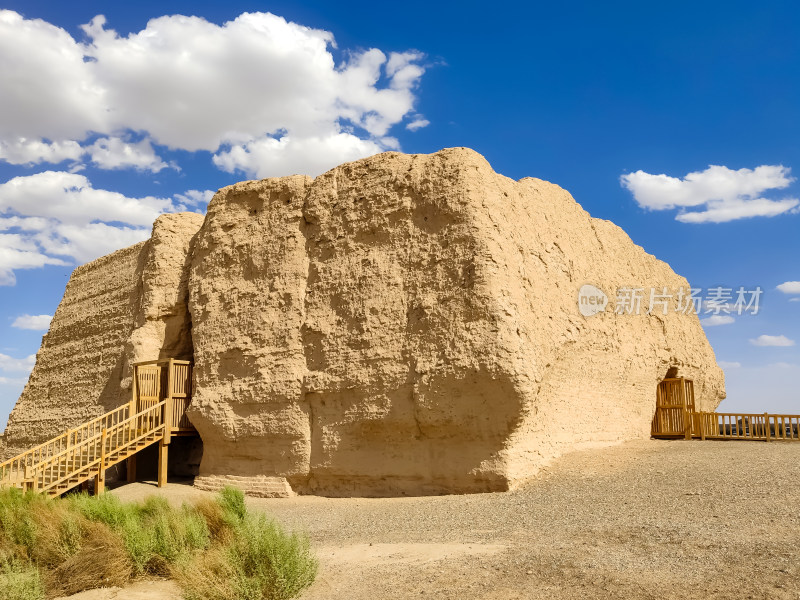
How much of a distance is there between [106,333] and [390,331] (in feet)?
33.3

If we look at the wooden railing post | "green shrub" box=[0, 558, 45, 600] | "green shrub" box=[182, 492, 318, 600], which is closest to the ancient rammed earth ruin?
the wooden railing post

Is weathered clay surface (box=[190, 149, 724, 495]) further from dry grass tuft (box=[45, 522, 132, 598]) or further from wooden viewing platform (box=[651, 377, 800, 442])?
dry grass tuft (box=[45, 522, 132, 598])

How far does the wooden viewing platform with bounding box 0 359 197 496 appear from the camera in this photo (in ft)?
45.6

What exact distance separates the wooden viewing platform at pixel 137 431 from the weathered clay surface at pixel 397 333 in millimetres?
816

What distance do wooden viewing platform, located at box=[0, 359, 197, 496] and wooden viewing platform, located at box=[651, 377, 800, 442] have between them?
502 inches

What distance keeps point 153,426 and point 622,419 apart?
442 inches

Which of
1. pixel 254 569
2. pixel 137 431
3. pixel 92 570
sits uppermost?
pixel 137 431

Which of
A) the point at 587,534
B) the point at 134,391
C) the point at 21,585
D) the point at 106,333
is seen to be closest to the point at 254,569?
the point at 21,585

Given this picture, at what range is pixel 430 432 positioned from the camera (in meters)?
12.7

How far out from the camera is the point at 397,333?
43.3ft

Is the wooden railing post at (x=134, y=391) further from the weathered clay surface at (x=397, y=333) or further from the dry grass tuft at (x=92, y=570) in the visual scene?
the dry grass tuft at (x=92, y=570)

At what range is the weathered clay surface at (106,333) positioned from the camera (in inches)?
690

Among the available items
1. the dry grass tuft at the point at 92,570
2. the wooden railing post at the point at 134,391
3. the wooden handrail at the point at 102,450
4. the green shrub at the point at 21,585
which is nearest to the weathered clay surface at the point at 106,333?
the wooden railing post at the point at 134,391

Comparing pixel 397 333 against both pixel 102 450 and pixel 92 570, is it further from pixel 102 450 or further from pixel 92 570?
pixel 92 570
